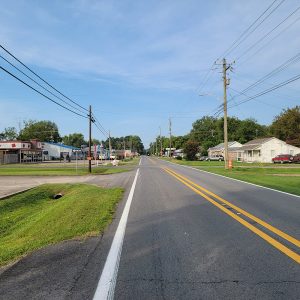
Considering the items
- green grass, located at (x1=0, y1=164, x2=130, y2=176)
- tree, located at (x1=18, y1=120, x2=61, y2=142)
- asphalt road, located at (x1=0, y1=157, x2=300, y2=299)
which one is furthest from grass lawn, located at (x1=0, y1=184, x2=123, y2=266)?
tree, located at (x1=18, y1=120, x2=61, y2=142)

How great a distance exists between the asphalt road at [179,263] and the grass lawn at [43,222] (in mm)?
440

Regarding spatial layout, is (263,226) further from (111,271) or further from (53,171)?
(53,171)

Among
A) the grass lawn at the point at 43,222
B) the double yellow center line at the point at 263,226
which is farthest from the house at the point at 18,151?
the double yellow center line at the point at 263,226

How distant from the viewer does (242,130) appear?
485ft

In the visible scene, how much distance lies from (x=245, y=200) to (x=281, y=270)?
877 cm

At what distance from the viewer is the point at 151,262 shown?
20.5 ft

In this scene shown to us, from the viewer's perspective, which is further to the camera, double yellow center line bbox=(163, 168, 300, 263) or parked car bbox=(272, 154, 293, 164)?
parked car bbox=(272, 154, 293, 164)

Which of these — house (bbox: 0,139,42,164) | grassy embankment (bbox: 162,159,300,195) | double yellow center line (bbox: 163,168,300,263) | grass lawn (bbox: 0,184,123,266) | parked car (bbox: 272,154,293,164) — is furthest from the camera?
house (bbox: 0,139,42,164)

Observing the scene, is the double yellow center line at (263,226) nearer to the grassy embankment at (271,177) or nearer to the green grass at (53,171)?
the grassy embankment at (271,177)

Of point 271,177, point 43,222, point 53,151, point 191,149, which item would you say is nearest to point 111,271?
point 43,222

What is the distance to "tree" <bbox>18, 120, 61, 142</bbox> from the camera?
494 feet

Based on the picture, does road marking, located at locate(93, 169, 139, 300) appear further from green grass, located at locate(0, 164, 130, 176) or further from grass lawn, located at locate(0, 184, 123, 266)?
green grass, located at locate(0, 164, 130, 176)

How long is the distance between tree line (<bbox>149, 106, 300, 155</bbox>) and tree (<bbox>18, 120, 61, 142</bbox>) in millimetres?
53052

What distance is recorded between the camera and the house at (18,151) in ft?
268
